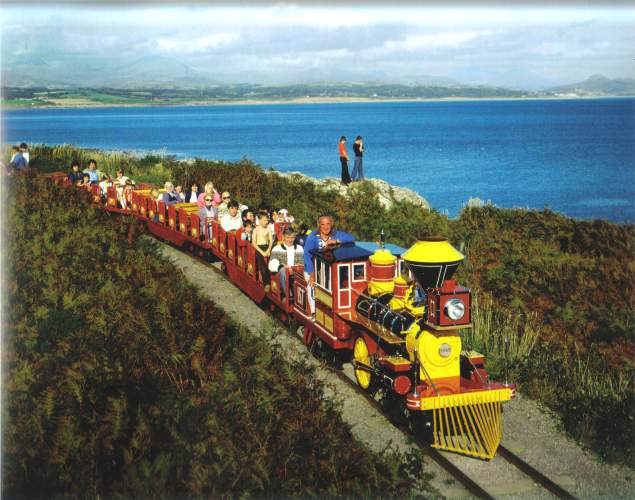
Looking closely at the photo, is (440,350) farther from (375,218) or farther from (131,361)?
(375,218)

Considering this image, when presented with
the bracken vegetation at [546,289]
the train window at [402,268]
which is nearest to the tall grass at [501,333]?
the bracken vegetation at [546,289]

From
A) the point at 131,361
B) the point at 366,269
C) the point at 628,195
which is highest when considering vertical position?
the point at 366,269

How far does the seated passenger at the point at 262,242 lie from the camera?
1378cm

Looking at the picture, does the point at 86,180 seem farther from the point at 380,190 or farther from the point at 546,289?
the point at 546,289

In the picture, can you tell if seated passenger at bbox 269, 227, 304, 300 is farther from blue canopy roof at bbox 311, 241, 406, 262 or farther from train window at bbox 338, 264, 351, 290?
train window at bbox 338, 264, 351, 290

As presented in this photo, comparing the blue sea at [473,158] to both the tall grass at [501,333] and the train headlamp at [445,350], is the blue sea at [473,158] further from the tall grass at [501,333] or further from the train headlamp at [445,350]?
the train headlamp at [445,350]

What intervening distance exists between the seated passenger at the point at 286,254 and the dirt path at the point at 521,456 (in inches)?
71.5

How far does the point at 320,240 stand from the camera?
11555 mm

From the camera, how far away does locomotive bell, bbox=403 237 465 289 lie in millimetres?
8501

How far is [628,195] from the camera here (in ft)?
168

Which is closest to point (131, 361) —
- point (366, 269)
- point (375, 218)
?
point (366, 269)

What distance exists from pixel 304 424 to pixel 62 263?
6329mm

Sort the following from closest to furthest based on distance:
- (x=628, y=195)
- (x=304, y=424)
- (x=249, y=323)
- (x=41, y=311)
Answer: (x=304, y=424) < (x=41, y=311) < (x=249, y=323) < (x=628, y=195)

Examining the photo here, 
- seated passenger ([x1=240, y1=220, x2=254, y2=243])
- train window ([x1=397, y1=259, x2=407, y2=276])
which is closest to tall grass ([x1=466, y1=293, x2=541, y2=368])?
train window ([x1=397, y1=259, x2=407, y2=276])
